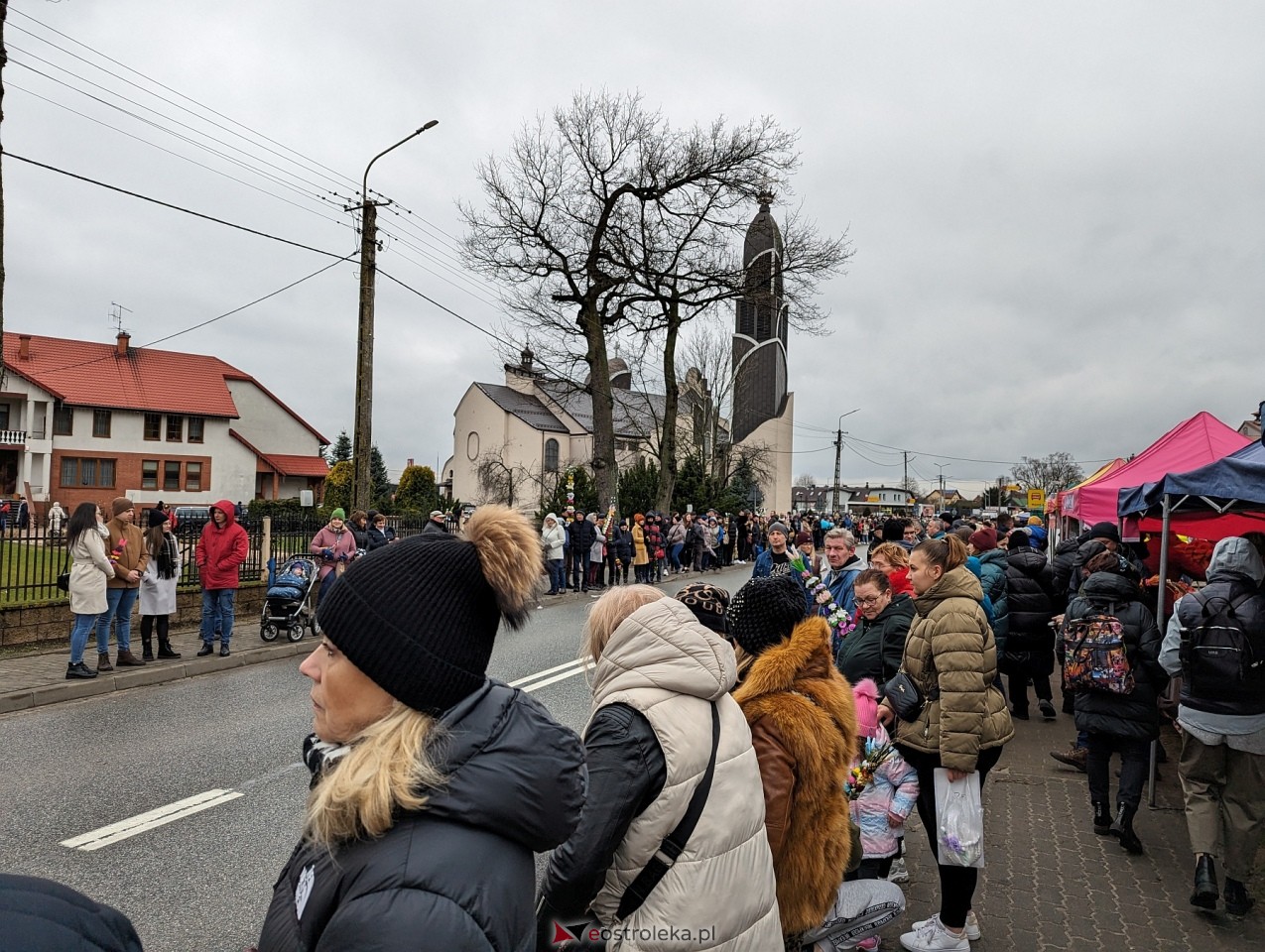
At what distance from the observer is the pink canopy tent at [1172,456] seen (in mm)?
8508

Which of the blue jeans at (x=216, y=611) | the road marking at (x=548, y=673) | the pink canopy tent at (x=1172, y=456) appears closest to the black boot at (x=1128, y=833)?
the pink canopy tent at (x=1172, y=456)

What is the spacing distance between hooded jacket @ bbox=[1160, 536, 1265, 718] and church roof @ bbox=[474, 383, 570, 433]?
57.8 m

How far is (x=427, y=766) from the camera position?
132 cm

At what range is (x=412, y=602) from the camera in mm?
1466

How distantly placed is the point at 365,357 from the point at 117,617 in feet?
25.1

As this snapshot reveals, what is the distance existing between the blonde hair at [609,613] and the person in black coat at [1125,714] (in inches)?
167

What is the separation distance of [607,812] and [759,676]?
0.87 meters

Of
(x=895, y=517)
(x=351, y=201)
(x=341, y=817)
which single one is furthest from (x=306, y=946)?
(x=351, y=201)

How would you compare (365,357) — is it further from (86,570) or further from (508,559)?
(508,559)

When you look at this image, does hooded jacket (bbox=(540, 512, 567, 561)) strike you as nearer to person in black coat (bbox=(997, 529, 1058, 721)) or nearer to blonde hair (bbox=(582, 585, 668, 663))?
person in black coat (bbox=(997, 529, 1058, 721))

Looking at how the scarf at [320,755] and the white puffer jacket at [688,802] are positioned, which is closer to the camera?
the scarf at [320,755]

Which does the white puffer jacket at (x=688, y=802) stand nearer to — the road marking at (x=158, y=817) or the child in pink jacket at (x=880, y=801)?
the child in pink jacket at (x=880, y=801)

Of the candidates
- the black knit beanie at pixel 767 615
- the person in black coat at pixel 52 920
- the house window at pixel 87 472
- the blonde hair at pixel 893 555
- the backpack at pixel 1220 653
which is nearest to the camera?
the person in black coat at pixel 52 920

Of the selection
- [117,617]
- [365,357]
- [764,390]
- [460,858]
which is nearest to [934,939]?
[460,858]
